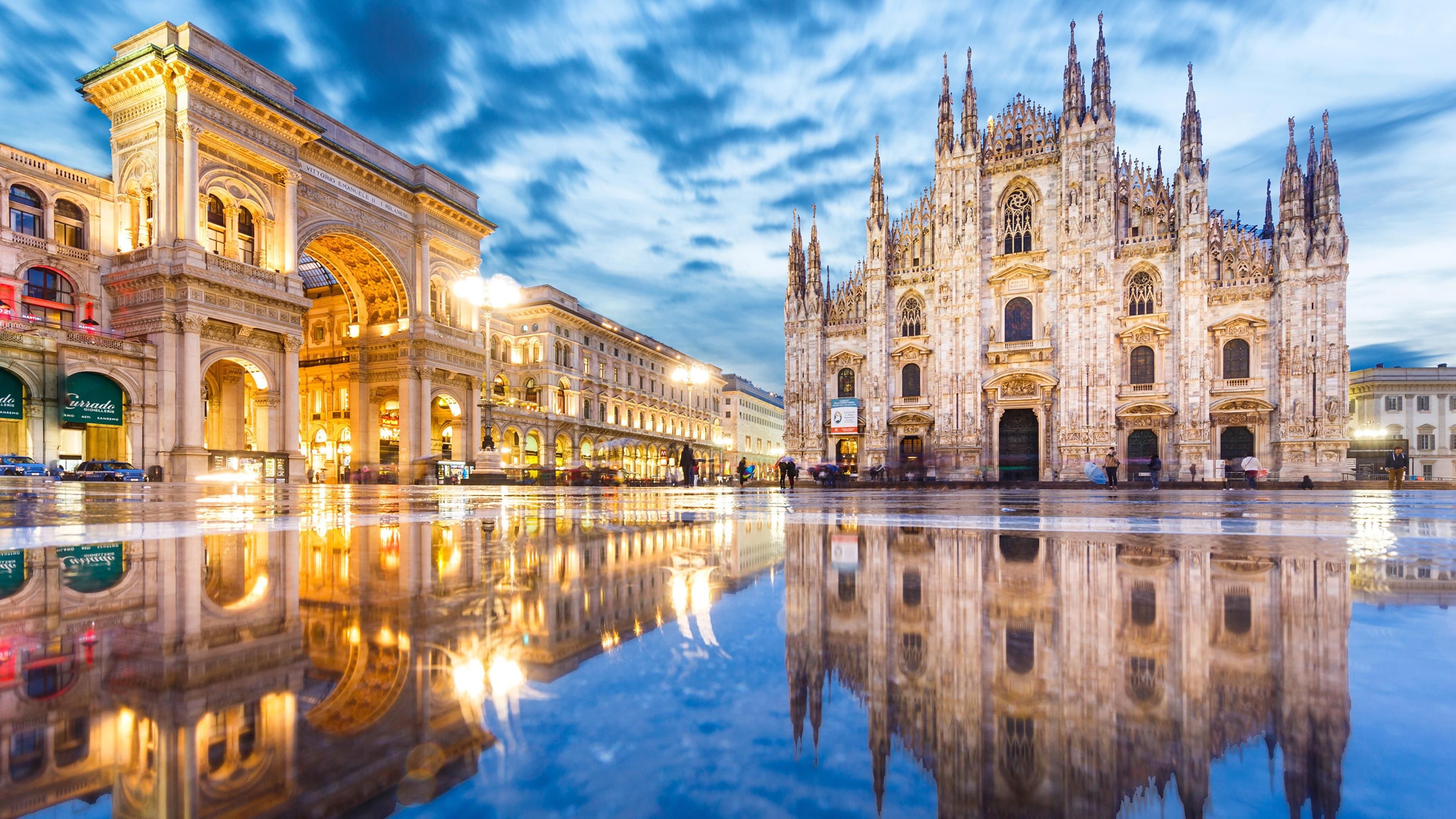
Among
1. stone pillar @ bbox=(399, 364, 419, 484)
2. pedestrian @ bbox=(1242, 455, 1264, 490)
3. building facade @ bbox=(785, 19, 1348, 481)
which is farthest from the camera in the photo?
stone pillar @ bbox=(399, 364, 419, 484)

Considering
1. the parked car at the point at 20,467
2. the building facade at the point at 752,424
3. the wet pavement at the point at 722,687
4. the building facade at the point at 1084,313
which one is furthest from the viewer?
the building facade at the point at 752,424

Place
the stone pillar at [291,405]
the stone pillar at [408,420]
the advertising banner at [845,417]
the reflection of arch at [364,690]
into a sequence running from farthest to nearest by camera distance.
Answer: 1. the advertising banner at [845,417]
2. the stone pillar at [408,420]
3. the stone pillar at [291,405]
4. the reflection of arch at [364,690]

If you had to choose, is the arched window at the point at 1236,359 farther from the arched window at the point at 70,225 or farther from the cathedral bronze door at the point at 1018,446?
the arched window at the point at 70,225

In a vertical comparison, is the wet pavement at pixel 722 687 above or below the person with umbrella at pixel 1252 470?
above

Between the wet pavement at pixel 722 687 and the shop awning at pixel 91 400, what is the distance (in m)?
25.5

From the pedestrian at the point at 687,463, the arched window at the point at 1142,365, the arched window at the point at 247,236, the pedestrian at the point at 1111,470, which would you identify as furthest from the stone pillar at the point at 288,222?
the arched window at the point at 1142,365

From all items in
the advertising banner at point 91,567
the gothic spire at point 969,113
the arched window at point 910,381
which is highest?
the gothic spire at point 969,113

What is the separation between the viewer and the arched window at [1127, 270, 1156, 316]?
29.1 m

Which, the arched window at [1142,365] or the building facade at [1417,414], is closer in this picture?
the arched window at [1142,365]

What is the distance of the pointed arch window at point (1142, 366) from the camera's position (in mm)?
29047

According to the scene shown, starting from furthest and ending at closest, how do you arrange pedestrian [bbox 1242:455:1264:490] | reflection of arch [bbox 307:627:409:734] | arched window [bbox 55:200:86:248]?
pedestrian [bbox 1242:455:1264:490] → arched window [bbox 55:200:86:248] → reflection of arch [bbox 307:627:409:734]

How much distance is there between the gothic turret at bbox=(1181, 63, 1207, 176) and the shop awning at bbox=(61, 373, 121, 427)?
4318 cm

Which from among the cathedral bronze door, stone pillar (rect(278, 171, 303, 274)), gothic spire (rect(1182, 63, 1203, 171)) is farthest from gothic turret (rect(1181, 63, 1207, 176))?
stone pillar (rect(278, 171, 303, 274))

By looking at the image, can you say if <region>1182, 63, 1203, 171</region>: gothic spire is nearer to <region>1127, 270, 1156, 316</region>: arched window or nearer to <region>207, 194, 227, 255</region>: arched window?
Answer: <region>1127, 270, 1156, 316</region>: arched window
